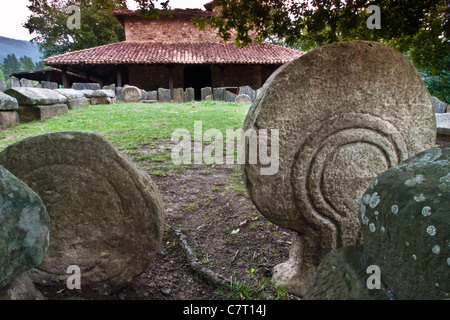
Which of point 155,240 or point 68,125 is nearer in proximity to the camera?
point 155,240

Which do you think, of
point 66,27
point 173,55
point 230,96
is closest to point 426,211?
point 230,96

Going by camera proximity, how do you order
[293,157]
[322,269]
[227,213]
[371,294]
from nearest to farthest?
1. [371,294]
2. [322,269]
3. [293,157]
4. [227,213]

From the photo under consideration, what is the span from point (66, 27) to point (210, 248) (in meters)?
30.7

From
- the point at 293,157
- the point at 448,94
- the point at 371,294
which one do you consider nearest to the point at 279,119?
the point at 293,157

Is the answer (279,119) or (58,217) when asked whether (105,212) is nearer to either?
(58,217)

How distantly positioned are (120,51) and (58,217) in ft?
57.4

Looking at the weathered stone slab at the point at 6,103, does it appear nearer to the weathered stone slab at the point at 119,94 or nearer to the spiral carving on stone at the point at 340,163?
the spiral carving on stone at the point at 340,163

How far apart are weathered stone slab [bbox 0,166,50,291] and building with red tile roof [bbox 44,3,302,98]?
1575cm

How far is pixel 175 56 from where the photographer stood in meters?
16.5

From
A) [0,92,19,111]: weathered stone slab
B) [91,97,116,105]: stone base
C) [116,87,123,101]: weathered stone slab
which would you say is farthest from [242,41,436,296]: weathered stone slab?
[116,87,123,101]: weathered stone slab

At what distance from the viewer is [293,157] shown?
72.1 inches

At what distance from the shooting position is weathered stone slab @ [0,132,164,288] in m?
1.67

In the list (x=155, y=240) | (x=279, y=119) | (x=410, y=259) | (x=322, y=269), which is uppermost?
(x=279, y=119)

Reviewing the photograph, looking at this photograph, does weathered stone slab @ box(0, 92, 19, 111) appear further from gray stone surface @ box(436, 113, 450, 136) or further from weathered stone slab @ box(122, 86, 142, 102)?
gray stone surface @ box(436, 113, 450, 136)
